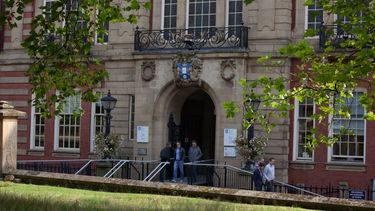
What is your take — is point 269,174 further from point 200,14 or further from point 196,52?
point 200,14

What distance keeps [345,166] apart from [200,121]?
8.12 m

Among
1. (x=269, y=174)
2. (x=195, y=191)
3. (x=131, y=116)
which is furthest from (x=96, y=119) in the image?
(x=195, y=191)

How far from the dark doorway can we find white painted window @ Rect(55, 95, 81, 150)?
4484mm

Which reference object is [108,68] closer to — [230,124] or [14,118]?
[230,124]

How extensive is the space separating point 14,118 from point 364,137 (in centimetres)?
1173

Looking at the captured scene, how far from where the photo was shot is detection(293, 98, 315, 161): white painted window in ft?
74.6

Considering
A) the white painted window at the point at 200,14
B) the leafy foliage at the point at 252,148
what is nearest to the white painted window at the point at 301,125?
the leafy foliage at the point at 252,148

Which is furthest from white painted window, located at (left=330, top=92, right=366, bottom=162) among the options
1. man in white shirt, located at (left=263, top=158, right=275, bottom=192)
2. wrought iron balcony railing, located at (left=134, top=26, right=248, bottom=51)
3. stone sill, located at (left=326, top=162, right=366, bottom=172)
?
wrought iron balcony railing, located at (left=134, top=26, right=248, bottom=51)

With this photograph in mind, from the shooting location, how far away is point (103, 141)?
23.7 meters

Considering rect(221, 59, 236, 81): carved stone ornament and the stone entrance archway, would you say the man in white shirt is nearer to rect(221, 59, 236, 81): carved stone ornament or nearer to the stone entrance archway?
the stone entrance archway

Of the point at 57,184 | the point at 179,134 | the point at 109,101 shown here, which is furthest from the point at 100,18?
the point at 179,134

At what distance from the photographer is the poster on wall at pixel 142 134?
80.7 feet

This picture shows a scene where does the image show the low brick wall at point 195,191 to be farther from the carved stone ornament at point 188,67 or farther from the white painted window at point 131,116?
the white painted window at point 131,116

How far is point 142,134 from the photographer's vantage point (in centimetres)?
2467
